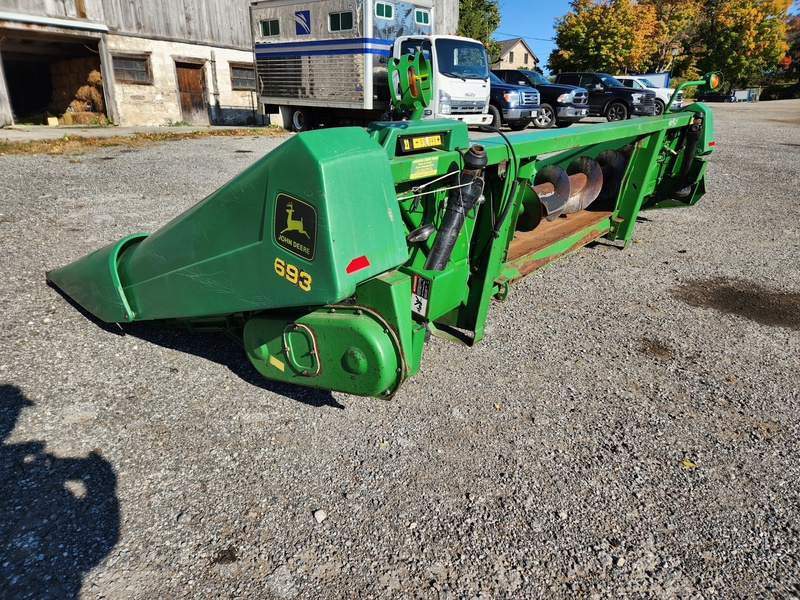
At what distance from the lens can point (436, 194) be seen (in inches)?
114

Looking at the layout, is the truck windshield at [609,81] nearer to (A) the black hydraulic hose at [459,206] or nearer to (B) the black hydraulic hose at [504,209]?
(B) the black hydraulic hose at [504,209]

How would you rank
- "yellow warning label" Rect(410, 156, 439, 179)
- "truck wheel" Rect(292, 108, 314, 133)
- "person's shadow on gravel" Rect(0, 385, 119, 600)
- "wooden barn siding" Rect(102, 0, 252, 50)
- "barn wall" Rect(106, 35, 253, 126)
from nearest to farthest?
"person's shadow on gravel" Rect(0, 385, 119, 600), "yellow warning label" Rect(410, 156, 439, 179), "truck wheel" Rect(292, 108, 314, 133), "wooden barn siding" Rect(102, 0, 252, 50), "barn wall" Rect(106, 35, 253, 126)

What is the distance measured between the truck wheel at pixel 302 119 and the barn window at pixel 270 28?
1.96 metres

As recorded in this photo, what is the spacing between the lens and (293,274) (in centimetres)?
218

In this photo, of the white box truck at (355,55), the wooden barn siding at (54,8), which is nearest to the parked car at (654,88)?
the white box truck at (355,55)

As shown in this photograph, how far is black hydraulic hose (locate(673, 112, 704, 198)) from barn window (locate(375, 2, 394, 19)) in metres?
9.08

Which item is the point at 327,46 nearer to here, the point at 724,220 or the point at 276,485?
the point at 724,220

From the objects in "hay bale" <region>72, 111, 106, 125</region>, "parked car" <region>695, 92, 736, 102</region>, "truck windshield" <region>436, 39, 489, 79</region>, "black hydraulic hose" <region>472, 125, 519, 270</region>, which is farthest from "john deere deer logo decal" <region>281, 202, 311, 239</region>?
"parked car" <region>695, 92, 736, 102</region>

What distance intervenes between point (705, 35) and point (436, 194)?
48.4 meters

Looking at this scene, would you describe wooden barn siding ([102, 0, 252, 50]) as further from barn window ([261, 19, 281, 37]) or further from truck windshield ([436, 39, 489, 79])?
truck windshield ([436, 39, 489, 79])

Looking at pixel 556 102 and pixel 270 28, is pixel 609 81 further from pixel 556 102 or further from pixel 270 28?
pixel 270 28

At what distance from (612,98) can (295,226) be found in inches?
738

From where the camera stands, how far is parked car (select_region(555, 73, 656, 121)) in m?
17.8

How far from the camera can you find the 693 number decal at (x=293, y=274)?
7.02 ft
